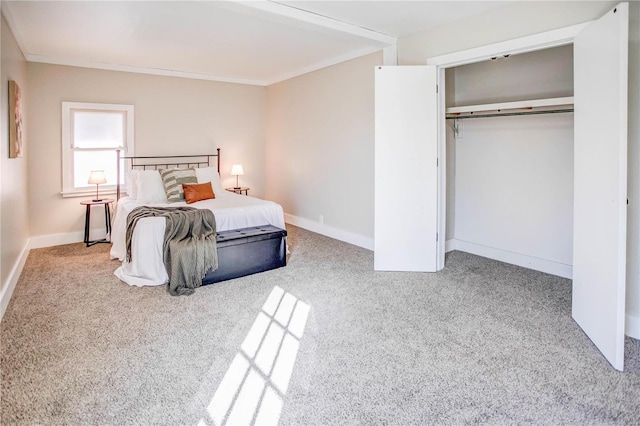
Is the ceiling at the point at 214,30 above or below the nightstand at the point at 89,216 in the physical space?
above

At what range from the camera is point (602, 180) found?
2.51 m

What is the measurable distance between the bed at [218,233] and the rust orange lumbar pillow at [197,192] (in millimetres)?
74

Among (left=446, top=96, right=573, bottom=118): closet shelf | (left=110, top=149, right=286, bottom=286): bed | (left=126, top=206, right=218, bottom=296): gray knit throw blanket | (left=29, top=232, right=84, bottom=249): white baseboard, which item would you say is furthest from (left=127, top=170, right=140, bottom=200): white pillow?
(left=446, top=96, right=573, bottom=118): closet shelf

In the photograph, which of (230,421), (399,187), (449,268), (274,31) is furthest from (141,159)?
(230,421)

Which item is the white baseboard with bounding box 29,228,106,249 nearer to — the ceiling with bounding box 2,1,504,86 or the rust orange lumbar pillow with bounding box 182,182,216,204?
the rust orange lumbar pillow with bounding box 182,182,216,204

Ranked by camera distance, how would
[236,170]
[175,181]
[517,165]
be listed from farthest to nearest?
1. [236,170]
2. [175,181]
3. [517,165]

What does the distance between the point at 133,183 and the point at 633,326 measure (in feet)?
17.8

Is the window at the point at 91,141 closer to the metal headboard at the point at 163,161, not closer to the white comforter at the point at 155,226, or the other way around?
the metal headboard at the point at 163,161

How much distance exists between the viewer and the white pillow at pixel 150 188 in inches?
201

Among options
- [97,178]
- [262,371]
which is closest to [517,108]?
[262,371]

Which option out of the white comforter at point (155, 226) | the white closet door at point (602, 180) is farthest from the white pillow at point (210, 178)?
the white closet door at point (602, 180)

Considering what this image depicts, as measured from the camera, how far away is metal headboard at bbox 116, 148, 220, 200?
5832 millimetres

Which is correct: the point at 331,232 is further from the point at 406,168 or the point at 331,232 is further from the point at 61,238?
the point at 61,238

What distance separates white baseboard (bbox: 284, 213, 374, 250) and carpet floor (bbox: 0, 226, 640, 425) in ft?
4.11
